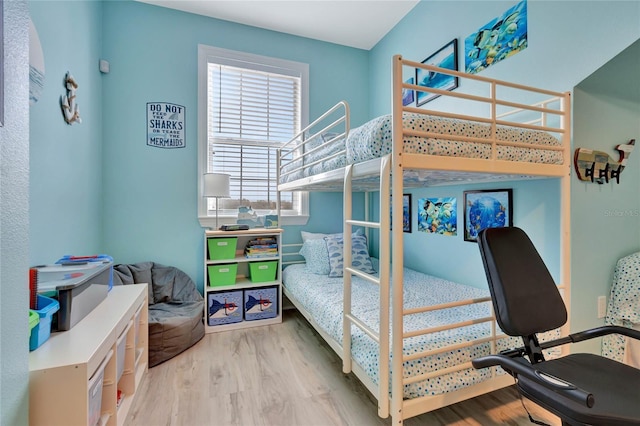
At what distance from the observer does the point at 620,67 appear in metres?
1.70

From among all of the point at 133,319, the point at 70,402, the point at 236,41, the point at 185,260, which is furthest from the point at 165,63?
the point at 70,402

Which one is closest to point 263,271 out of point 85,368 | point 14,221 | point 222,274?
point 222,274

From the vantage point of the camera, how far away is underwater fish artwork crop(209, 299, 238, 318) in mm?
2697

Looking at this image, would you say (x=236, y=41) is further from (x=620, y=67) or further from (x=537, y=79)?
(x=620, y=67)

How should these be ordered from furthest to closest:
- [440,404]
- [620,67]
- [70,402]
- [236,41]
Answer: [236,41], [620,67], [440,404], [70,402]

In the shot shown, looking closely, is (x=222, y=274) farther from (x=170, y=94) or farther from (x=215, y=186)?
(x=170, y=94)

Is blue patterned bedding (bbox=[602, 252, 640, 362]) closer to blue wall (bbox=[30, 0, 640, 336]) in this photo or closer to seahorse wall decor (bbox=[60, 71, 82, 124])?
blue wall (bbox=[30, 0, 640, 336])

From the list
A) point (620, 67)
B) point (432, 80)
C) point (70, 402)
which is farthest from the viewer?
point (432, 80)

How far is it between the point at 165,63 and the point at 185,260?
2.02m

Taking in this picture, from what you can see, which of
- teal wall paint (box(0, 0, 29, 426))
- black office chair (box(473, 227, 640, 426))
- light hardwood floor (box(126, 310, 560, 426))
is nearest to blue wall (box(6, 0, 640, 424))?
teal wall paint (box(0, 0, 29, 426))

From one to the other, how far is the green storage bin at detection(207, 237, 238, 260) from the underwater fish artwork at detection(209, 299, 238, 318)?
411 mm

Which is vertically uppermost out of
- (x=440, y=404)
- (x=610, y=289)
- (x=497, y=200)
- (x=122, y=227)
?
(x=497, y=200)

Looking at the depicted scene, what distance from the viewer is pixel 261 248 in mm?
2965

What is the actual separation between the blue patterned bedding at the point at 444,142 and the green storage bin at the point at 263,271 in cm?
166
